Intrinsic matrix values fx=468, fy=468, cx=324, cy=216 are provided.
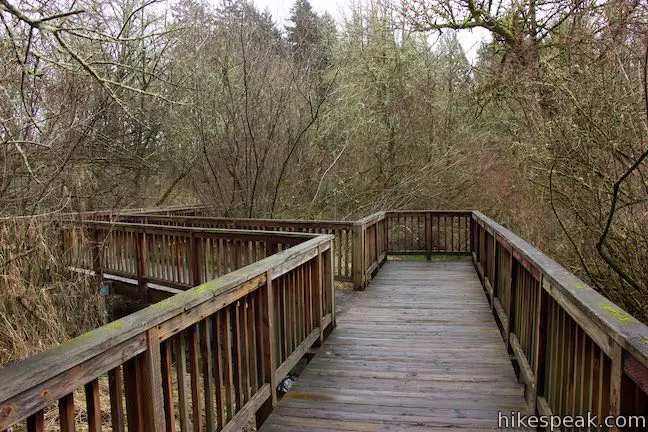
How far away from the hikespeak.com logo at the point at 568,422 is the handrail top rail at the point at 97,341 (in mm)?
1800

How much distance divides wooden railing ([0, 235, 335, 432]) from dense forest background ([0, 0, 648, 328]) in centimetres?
212

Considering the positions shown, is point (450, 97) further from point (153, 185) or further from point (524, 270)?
point (524, 270)

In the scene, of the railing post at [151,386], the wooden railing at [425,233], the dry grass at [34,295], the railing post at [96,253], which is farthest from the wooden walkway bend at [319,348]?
the wooden railing at [425,233]

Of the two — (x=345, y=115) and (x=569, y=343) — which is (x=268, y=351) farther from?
(x=345, y=115)

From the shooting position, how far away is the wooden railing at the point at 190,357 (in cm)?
147

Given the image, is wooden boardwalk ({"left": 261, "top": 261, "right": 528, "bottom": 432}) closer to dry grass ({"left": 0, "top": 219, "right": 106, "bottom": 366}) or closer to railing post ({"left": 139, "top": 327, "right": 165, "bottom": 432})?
railing post ({"left": 139, "top": 327, "right": 165, "bottom": 432})

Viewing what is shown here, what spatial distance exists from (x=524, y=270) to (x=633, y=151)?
1.78 meters

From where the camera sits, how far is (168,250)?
257 inches

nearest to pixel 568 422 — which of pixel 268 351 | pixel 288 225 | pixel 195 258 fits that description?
pixel 268 351

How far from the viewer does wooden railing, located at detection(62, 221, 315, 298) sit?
564 centimetres

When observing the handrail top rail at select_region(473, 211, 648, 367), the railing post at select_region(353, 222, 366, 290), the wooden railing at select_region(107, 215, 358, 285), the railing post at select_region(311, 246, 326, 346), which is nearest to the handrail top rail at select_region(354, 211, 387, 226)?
the railing post at select_region(353, 222, 366, 290)

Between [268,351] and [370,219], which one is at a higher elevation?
[370,219]

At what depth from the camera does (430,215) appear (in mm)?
9617

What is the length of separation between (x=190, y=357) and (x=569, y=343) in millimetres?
1892
